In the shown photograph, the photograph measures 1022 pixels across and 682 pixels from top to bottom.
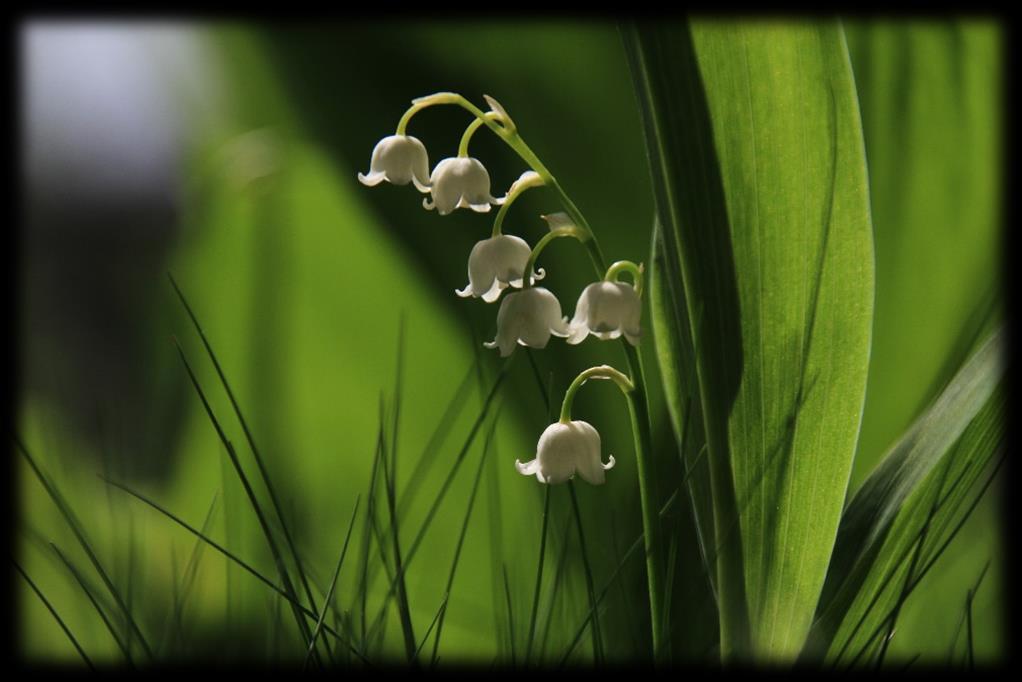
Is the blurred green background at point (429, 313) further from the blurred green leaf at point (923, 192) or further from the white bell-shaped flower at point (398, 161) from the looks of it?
the white bell-shaped flower at point (398, 161)

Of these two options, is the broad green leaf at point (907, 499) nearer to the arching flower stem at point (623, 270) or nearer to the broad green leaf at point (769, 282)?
the broad green leaf at point (769, 282)

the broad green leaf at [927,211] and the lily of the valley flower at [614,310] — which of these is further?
the broad green leaf at [927,211]

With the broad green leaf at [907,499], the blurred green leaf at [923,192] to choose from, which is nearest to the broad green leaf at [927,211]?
the blurred green leaf at [923,192]

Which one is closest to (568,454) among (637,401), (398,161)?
(637,401)

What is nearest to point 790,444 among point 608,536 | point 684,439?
point 684,439

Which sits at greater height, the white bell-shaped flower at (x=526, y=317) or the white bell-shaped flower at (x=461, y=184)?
the white bell-shaped flower at (x=461, y=184)

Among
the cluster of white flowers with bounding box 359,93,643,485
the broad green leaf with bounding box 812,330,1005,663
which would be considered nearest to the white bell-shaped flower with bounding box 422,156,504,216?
the cluster of white flowers with bounding box 359,93,643,485

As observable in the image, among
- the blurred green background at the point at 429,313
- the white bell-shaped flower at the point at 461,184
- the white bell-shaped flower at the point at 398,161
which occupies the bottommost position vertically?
the blurred green background at the point at 429,313

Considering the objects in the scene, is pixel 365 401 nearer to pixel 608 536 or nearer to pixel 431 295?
pixel 431 295
